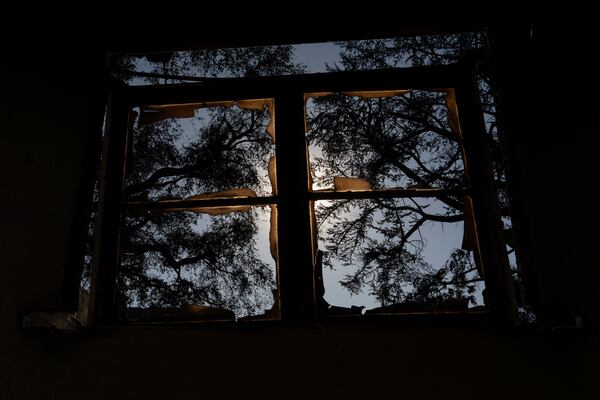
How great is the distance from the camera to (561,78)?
4.79 feet

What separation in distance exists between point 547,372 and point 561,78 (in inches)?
36.4

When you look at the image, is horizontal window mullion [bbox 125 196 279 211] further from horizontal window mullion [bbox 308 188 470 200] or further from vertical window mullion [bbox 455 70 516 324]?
vertical window mullion [bbox 455 70 516 324]

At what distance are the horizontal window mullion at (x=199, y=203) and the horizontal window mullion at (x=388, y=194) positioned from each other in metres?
0.16

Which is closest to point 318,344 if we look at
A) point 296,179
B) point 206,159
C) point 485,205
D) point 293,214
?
point 293,214

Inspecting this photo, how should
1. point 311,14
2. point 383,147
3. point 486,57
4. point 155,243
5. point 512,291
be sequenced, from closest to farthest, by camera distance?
point 512,291, point 486,57, point 311,14, point 383,147, point 155,243

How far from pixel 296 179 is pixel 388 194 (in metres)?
0.31

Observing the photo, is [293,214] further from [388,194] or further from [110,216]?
[110,216]

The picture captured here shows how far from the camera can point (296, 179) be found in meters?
1.50

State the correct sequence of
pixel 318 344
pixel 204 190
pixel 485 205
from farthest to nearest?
pixel 204 190, pixel 485 205, pixel 318 344

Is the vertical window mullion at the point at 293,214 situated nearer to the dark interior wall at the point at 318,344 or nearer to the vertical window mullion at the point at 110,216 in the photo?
the dark interior wall at the point at 318,344

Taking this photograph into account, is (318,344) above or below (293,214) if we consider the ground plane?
below

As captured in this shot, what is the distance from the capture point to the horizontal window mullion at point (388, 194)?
1473 mm

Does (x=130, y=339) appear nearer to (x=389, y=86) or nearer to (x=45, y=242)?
(x=45, y=242)

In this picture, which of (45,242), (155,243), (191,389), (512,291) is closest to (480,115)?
(512,291)
